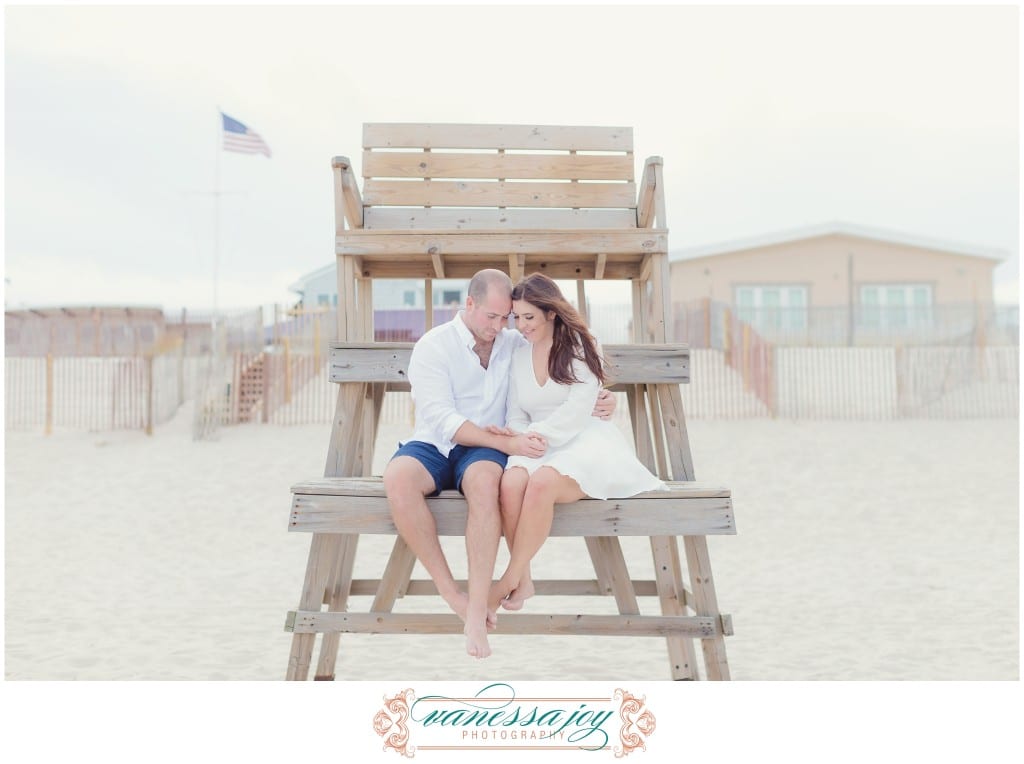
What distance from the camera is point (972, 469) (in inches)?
480

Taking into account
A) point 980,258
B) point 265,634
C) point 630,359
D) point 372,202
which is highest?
point 980,258

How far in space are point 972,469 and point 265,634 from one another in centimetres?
1008

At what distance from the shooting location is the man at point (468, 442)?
139 inches

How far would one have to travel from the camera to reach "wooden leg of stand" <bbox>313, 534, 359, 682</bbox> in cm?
444

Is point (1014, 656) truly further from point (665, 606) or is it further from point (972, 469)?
point (972, 469)

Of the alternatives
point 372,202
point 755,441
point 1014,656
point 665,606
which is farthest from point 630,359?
point 755,441

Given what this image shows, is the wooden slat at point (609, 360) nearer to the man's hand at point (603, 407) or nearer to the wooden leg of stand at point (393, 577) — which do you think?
the man's hand at point (603, 407)

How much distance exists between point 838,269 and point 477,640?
2381 centimetres

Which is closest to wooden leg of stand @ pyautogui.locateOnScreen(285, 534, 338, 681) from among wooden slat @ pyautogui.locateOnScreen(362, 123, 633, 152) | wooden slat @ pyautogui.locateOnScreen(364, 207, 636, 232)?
wooden slat @ pyautogui.locateOnScreen(364, 207, 636, 232)

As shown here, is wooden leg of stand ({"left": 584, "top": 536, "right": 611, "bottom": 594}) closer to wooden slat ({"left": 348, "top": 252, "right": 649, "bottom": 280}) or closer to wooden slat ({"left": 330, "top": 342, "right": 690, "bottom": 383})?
wooden slat ({"left": 330, "top": 342, "right": 690, "bottom": 383})

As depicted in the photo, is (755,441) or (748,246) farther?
(748,246)

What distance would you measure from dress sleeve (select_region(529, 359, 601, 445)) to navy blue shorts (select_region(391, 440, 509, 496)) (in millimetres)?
213

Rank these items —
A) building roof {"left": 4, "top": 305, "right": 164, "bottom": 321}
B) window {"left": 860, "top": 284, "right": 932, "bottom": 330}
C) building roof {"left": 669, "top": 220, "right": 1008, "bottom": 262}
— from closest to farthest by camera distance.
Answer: window {"left": 860, "top": 284, "right": 932, "bottom": 330}
building roof {"left": 669, "top": 220, "right": 1008, "bottom": 262}
building roof {"left": 4, "top": 305, "right": 164, "bottom": 321}
